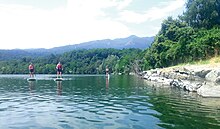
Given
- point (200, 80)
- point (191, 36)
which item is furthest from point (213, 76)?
point (191, 36)

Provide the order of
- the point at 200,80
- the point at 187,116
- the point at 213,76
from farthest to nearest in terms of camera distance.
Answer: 1. the point at 200,80
2. the point at 213,76
3. the point at 187,116

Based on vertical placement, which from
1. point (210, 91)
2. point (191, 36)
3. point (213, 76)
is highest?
point (191, 36)

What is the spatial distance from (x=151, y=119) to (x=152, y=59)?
273 ft

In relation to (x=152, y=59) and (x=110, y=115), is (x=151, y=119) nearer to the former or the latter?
(x=110, y=115)

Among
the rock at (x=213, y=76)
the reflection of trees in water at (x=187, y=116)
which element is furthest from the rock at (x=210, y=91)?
the reflection of trees in water at (x=187, y=116)

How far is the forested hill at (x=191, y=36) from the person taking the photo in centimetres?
5061

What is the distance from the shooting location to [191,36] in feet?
214

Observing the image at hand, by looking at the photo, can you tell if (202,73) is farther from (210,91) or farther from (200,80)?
(210,91)

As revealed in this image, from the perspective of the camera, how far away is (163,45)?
272 feet

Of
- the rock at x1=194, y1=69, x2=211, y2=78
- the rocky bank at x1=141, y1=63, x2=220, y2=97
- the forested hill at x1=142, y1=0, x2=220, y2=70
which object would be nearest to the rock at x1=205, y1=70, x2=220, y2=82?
the rocky bank at x1=141, y1=63, x2=220, y2=97

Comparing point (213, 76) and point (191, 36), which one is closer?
point (213, 76)

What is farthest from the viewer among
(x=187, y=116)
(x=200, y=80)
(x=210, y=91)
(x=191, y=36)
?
(x=191, y=36)

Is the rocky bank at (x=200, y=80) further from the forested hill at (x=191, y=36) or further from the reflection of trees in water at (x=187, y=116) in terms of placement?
the forested hill at (x=191, y=36)

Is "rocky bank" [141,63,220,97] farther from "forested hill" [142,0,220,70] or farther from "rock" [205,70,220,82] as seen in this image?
"forested hill" [142,0,220,70]
